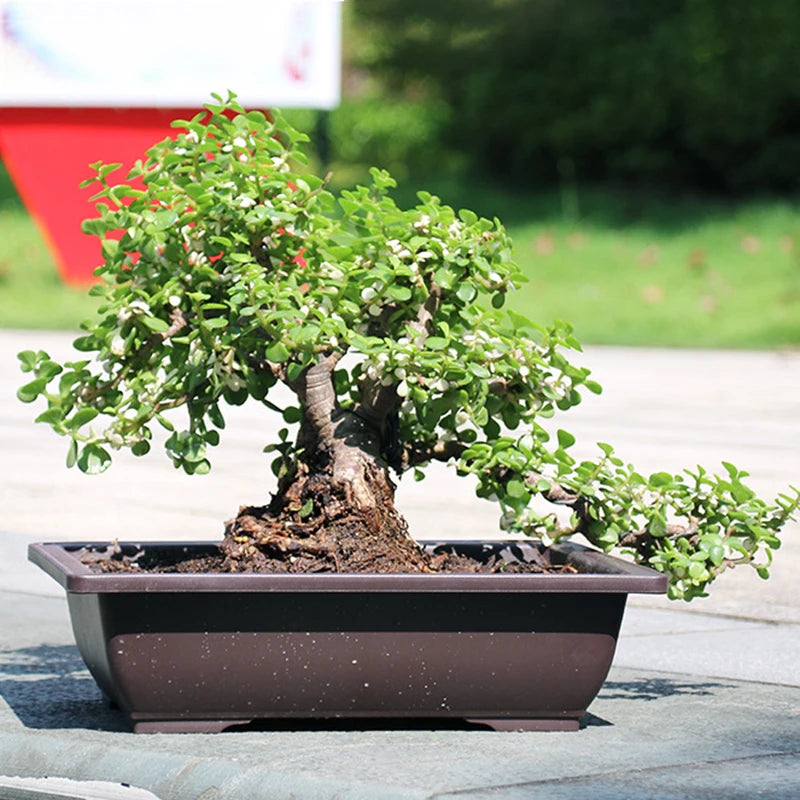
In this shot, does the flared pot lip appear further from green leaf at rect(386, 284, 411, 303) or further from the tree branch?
green leaf at rect(386, 284, 411, 303)

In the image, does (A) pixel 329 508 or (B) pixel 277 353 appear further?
(A) pixel 329 508

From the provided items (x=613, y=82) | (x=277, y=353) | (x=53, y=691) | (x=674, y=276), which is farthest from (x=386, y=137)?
(x=277, y=353)

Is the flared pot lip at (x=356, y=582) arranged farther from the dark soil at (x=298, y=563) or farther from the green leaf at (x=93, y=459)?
the green leaf at (x=93, y=459)

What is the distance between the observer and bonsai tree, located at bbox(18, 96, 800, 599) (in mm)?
4207

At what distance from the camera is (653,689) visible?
486 centimetres

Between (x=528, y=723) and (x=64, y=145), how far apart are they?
2031cm

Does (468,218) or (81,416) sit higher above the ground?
(468,218)

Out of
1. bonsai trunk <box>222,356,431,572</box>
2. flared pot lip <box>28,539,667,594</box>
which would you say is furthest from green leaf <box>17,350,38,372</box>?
bonsai trunk <box>222,356,431,572</box>

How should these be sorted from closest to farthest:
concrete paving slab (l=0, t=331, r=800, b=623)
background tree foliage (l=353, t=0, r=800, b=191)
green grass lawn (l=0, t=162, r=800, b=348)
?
concrete paving slab (l=0, t=331, r=800, b=623)
green grass lawn (l=0, t=162, r=800, b=348)
background tree foliage (l=353, t=0, r=800, b=191)

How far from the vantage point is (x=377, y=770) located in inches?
149

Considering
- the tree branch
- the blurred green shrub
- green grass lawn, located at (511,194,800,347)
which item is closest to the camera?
the tree branch

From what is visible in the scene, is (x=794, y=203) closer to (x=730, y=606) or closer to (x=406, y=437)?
(x=730, y=606)

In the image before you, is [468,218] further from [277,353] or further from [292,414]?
[292,414]

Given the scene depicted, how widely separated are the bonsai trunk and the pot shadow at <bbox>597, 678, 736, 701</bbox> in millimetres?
786
